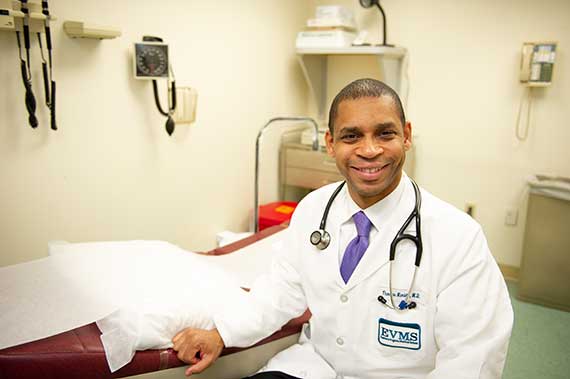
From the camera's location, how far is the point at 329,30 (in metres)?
2.96

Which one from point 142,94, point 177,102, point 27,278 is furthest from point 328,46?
point 27,278

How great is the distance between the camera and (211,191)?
2.68 meters

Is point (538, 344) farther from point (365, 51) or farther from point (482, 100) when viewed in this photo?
point (365, 51)

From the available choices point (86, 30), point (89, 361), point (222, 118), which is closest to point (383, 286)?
point (89, 361)

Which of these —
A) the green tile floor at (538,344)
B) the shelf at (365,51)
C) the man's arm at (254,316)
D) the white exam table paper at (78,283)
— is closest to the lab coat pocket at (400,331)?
the man's arm at (254,316)

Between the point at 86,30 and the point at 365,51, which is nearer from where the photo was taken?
the point at 86,30

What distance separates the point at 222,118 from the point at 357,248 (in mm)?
1625

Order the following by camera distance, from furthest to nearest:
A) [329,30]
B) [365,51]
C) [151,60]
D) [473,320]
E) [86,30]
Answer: [329,30]
[365,51]
[151,60]
[86,30]
[473,320]

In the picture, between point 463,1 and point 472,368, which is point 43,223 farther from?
point 463,1

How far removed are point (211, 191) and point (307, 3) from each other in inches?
60.7

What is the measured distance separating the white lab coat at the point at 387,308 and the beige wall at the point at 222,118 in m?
0.98

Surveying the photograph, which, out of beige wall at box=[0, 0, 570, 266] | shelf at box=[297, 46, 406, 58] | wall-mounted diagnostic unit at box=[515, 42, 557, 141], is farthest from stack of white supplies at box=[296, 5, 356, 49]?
wall-mounted diagnostic unit at box=[515, 42, 557, 141]

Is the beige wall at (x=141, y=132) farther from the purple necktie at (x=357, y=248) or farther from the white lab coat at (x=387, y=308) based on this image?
the purple necktie at (x=357, y=248)

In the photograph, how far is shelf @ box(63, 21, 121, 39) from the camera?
1.77 m
